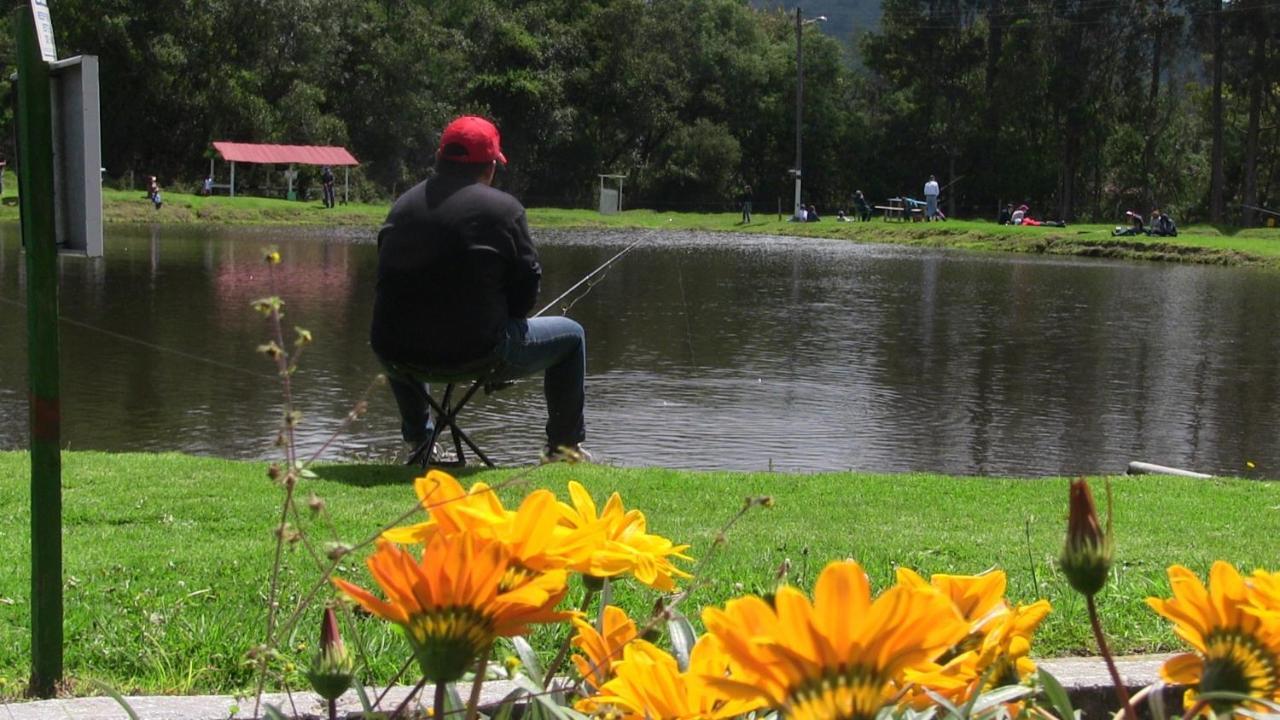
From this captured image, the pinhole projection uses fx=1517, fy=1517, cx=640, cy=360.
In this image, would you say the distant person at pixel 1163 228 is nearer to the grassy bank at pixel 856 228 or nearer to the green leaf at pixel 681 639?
the grassy bank at pixel 856 228

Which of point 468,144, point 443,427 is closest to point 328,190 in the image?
point 443,427

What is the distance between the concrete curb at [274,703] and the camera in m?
2.58

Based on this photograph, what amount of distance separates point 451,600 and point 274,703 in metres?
1.77

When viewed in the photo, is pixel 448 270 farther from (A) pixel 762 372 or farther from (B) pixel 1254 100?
(B) pixel 1254 100

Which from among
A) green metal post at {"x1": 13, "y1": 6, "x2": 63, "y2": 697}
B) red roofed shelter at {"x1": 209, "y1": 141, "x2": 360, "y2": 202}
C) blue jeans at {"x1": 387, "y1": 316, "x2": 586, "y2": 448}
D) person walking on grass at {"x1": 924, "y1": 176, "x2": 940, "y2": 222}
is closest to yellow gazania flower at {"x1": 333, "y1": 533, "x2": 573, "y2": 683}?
green metal post at {"x1": 13, "y1": 6, "x2": 63, "y2": 697}

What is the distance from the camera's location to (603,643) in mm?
1311

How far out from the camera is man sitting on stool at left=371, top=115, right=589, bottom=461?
19.4 feet

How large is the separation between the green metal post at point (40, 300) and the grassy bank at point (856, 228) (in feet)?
99.4

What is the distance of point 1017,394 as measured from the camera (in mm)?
11477

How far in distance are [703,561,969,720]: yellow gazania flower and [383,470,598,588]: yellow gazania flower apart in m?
0.19

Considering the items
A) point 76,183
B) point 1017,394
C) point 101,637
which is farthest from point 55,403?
point 1017,394

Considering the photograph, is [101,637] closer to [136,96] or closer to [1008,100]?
[136,96]

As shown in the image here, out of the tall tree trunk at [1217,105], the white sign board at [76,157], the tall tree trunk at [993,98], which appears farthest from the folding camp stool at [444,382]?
the tall tree trunk at [993,98]

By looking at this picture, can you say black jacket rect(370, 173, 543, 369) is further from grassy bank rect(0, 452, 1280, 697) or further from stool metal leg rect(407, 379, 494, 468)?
grassy bank rect(0, 452, 1280, 697)
